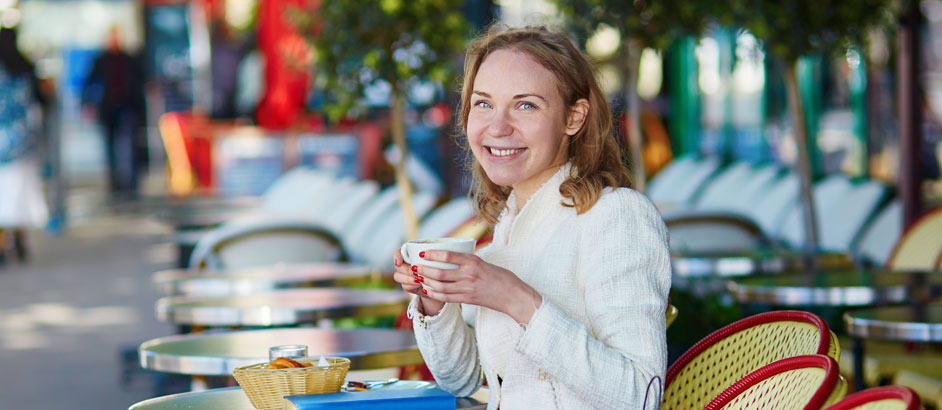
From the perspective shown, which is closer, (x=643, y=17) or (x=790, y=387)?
(x=790, y=387)

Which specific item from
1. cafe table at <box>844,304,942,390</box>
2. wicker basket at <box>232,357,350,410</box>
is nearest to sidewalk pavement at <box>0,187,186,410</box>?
cafe table at <box>844,304,942,390</box>

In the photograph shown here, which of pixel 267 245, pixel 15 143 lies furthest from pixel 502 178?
pixel 15 143

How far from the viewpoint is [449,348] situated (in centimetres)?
194

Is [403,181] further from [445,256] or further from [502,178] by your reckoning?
[445,256]

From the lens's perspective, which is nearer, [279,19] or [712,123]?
[279,19]

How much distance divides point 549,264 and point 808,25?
10.9 ft

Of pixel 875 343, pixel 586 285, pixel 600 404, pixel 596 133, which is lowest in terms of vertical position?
pixel 875 343

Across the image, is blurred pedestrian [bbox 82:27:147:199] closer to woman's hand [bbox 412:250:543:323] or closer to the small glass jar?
the small glass jar

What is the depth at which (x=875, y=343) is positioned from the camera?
3793mm

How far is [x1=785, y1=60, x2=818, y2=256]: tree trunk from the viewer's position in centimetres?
483

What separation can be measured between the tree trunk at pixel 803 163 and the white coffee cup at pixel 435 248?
341 cm

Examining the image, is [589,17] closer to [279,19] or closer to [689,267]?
[689,267]

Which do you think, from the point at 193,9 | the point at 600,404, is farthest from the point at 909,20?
the point at 193,9

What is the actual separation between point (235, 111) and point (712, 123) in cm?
600
